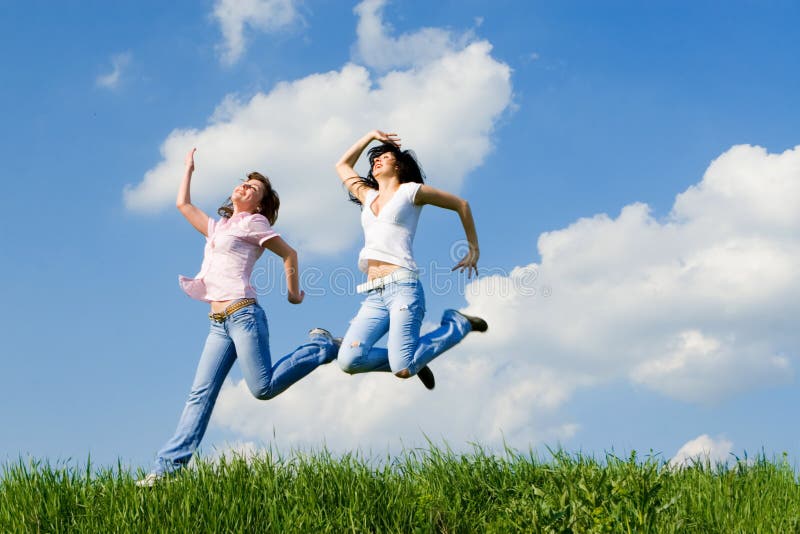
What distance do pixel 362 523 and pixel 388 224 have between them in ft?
7.80

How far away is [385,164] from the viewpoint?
7.05 m

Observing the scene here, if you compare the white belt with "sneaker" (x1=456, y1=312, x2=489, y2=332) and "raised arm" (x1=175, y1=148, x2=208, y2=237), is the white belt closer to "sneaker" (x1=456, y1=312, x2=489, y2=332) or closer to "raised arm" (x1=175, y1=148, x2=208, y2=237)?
"sneaker" (x1=456, y1=312, x2=489, y2=332)

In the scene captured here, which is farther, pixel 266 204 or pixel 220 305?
pixel 266 204

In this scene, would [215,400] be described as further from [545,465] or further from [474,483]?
[545,465]

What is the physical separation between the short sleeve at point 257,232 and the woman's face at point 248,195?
0.80ft

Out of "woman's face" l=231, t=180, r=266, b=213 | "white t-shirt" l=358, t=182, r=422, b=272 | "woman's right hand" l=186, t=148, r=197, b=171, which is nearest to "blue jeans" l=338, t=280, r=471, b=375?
"white t-shirt" l=358, t=182, r=422, b=272

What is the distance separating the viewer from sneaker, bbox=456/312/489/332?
7.05 metres

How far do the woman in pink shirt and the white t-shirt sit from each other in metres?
0.61

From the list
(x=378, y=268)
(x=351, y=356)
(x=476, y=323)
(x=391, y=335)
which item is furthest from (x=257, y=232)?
(x=476, y=323)

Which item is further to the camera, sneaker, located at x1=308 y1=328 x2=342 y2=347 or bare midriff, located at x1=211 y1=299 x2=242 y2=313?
sneaker, located at x1=308 y1=328 x2=342 y2=347

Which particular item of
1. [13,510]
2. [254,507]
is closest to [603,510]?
[254,507]

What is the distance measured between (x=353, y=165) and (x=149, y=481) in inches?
121

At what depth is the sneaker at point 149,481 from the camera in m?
5.74

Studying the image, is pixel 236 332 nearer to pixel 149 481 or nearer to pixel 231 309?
pixel 231 309
